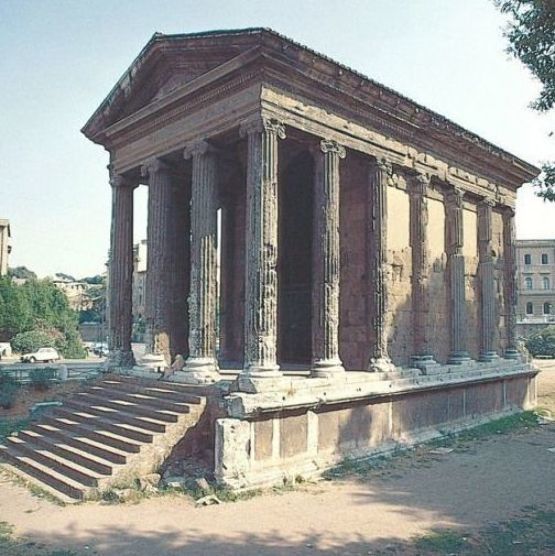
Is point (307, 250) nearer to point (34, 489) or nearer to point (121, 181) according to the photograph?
point (121, 181)

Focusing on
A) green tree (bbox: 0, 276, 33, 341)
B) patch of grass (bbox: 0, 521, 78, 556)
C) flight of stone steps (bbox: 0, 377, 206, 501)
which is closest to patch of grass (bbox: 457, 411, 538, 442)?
flight of stone steps (bbox: 0, 377, 206, 501)

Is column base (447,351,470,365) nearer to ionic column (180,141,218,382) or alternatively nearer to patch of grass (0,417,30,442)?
ionic column (180,141,218,382)

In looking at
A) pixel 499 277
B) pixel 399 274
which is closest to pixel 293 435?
pixel 399 274

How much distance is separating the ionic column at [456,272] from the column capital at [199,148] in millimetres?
→ 6656

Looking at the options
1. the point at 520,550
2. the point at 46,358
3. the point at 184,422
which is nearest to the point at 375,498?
the point at 520,550

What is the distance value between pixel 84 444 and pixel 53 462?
56 centimetres

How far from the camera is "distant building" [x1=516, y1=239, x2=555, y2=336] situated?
211ft

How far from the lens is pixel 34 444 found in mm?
10750

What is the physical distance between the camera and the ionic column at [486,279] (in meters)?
15.9

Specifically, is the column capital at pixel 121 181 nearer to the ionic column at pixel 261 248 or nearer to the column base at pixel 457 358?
the ionic column at pixel 261 248

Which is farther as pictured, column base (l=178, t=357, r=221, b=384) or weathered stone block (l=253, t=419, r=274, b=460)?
column base (l=178, t=357, r=221, b=384)

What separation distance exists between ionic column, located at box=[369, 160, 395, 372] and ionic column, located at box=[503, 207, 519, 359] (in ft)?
21.8

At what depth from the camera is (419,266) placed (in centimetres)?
1330

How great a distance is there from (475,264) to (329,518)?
1030 cm
